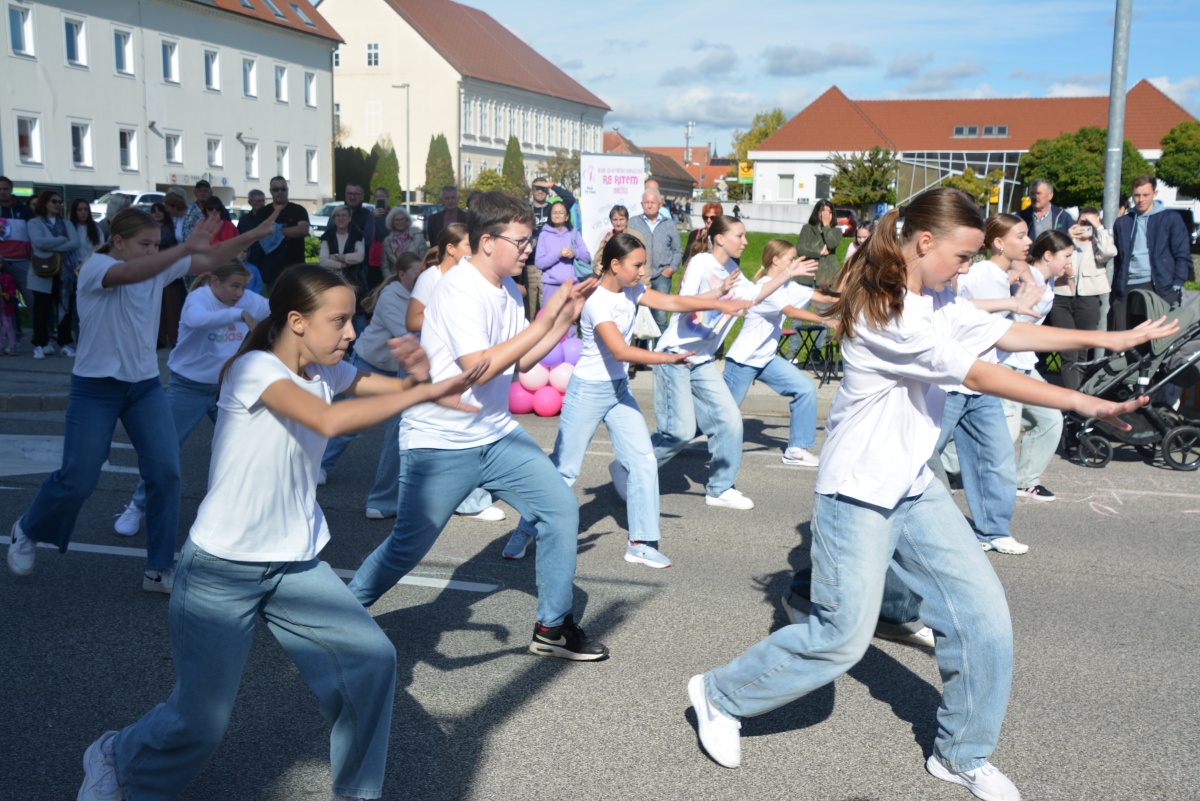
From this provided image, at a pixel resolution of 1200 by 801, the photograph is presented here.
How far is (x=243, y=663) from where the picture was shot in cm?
337

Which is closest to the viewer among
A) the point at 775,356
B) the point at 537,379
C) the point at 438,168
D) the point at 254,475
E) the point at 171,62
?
the point at 254,475

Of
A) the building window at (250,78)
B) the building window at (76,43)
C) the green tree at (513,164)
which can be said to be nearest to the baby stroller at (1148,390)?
the building window at (76,43)

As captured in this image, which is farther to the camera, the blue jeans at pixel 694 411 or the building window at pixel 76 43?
the building window at pixel 76 43

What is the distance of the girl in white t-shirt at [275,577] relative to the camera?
3.26 metres

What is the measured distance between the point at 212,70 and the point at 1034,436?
52038 mm

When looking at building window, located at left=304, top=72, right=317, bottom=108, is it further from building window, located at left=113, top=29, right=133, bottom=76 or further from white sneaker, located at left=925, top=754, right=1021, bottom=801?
white sneaker, located at left=925, top=754, right=1021, bottom=801

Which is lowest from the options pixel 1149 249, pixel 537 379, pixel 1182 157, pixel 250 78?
pixel 537 379

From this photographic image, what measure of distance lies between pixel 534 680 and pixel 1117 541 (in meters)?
4.27

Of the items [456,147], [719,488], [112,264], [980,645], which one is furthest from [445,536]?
[456,147]

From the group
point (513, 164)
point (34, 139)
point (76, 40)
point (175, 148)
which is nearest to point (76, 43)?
point (76, 40)

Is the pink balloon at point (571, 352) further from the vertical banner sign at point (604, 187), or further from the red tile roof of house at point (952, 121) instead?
the red tile roof of house at point (952, 121)

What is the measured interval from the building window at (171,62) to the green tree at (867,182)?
3030 centimetres

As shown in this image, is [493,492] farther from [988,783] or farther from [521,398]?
[521,398]

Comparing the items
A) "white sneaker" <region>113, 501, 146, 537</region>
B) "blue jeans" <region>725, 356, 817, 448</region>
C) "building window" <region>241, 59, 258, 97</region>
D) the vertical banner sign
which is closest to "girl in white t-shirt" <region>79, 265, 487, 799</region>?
"white sneaker" <region>113, 501, 146, 537</region>
